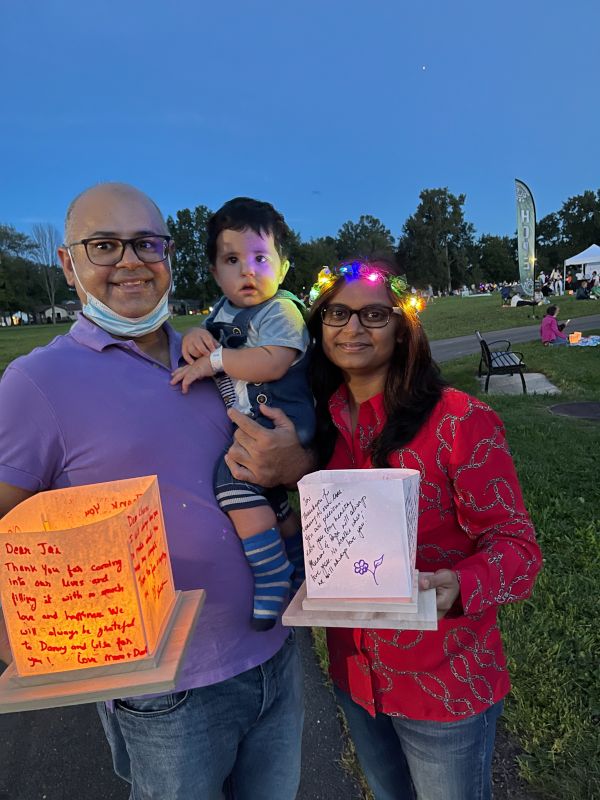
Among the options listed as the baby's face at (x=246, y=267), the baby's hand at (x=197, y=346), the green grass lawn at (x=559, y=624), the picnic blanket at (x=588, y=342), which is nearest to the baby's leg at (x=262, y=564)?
the baby's hand at (x=197, y=346)

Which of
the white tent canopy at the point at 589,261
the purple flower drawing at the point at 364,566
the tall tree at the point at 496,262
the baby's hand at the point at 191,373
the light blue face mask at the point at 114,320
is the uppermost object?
the tall tree at the point at 496,262

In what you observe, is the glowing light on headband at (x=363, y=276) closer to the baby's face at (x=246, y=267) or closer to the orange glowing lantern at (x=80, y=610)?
the baby's face at (x=246, y=267)

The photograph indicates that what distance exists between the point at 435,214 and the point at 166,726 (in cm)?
8337

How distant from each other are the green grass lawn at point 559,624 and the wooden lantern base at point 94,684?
192cm

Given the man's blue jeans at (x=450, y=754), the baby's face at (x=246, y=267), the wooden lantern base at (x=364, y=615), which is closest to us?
the wooden lantern base at (x=364, y=615)

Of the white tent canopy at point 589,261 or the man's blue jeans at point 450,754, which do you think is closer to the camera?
the man's blue jeans at point 450,754

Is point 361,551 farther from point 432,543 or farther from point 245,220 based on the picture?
point 245,220

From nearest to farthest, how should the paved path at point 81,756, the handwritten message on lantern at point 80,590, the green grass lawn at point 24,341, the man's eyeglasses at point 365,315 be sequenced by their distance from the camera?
the handwritten message on lantern at point 80,590, the man's eyeglasses at point 365,315, the paved path at point 81,756, the green grass lawn at point 24,341

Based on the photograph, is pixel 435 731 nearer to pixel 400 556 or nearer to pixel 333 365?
pixel 400 556

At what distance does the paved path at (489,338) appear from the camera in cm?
1503

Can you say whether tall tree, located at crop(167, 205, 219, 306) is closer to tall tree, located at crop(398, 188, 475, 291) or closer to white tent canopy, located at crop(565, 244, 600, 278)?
tall tree, located at crop(398, 188, 475, 291)

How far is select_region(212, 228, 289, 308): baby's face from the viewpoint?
2213 millimetres

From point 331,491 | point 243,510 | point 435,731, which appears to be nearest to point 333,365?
point 243,510

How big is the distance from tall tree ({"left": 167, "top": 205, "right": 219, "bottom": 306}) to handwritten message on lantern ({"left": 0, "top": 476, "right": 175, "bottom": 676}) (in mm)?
65645
